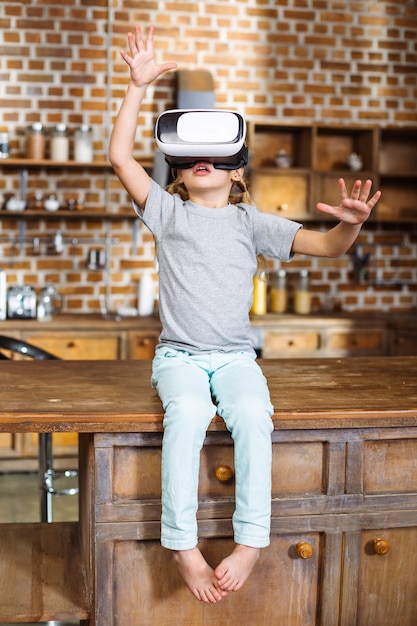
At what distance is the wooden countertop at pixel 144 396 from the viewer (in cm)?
185

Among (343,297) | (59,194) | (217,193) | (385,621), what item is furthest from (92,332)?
(385,621)

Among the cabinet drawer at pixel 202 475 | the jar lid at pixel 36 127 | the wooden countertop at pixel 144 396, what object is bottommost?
the cabinet drawer at pixel 202 475

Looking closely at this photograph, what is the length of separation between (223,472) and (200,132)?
87 centimetres

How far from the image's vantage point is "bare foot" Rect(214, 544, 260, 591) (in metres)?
1.82

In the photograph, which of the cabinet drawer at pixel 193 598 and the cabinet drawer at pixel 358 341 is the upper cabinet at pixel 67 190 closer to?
the cabinet drawer at pixel 358 341

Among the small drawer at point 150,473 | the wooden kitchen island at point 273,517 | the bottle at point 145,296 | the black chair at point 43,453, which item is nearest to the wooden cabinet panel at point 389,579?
the wooden kitchen island at point 273,517

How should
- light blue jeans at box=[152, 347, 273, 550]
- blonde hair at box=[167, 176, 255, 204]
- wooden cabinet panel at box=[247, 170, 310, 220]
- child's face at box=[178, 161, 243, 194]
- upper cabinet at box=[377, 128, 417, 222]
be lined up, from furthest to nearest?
upper cabinet at box=[377, 128, 417, 222] → wooden cabinet panel at box=[247, 170, 310, 220] → blonde hair at box=[167, 176, 255, 204] → child's face at box=[178, 161, 243, 194] → light blue jeans at box=[152, 347, 273, 550]

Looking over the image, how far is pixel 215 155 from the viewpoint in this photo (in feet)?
6.88

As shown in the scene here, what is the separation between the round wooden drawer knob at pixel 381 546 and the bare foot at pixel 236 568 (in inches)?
14.5

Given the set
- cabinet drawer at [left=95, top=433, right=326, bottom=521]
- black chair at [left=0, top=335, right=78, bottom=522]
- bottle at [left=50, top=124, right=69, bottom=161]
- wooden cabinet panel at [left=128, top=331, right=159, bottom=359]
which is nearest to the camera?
cabinet drawer at [left=95, top=433, right=326, bottom=521]

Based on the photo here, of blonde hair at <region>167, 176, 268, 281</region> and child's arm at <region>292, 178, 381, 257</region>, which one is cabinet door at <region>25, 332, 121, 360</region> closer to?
blonde hair at <region>167, 176, 268, 281</region>

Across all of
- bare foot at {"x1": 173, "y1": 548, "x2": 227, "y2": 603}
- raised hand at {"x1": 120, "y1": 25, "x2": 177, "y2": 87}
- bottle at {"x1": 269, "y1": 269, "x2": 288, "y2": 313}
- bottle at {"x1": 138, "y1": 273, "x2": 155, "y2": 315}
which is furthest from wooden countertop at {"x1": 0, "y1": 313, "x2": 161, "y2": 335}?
bare foot at {"x1": 173, "y1": 548, "x2": 227, "y2": 603}

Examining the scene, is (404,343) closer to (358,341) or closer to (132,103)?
(358,341)

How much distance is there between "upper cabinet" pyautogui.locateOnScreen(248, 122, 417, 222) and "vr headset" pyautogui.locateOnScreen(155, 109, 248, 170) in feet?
9.64
